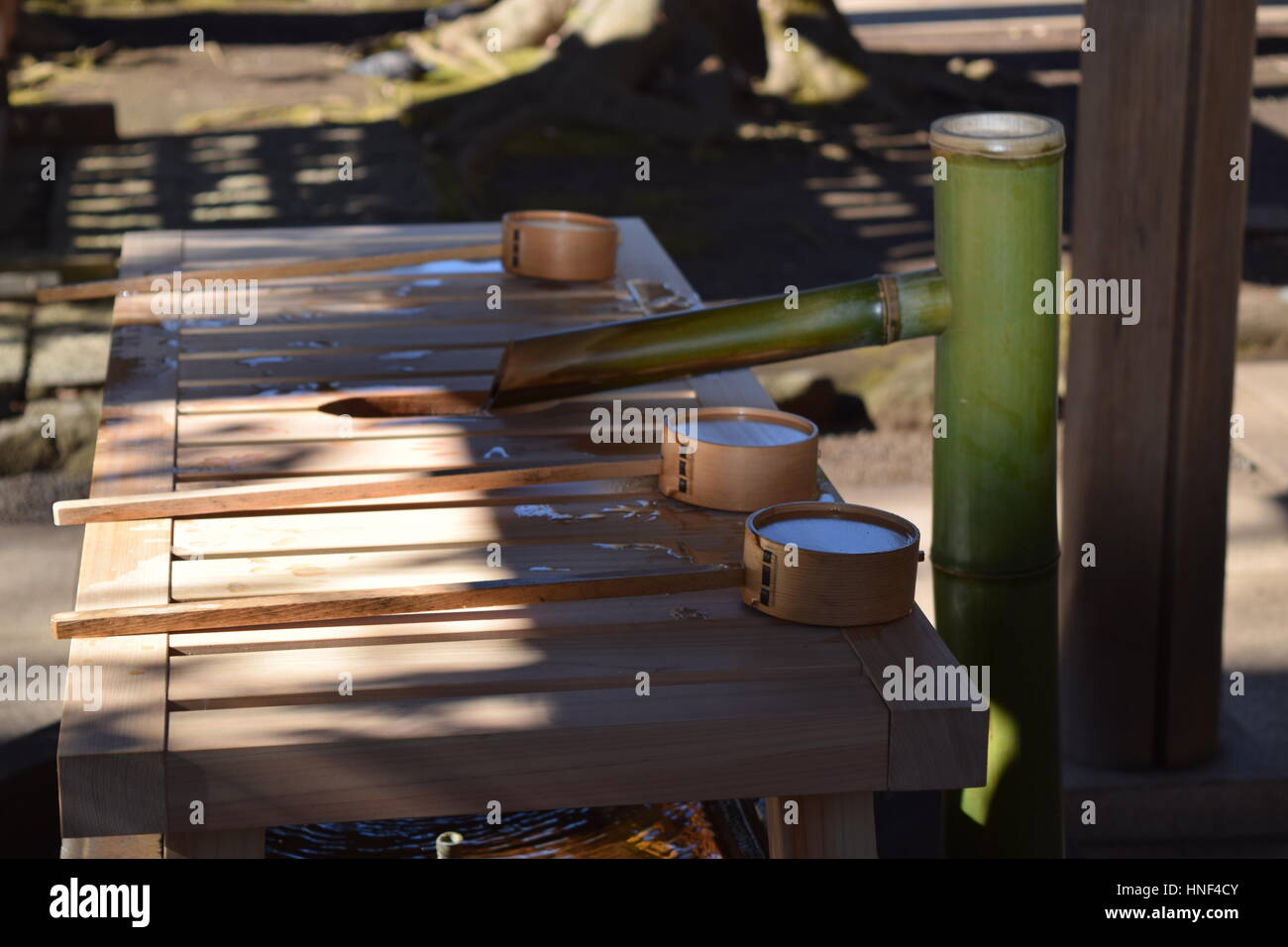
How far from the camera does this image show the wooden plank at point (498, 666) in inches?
52.9

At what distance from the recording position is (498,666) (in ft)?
4.56

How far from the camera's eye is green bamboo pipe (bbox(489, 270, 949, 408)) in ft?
5.86

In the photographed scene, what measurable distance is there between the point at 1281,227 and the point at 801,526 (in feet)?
22.7

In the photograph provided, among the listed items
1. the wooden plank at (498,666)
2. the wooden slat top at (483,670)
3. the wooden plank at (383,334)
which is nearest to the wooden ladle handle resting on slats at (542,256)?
the wooden plank at (383,334)

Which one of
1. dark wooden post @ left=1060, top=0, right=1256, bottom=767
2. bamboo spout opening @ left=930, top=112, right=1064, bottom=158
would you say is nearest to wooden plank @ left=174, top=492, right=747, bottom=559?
bamboo spout opening @ left=930, top=112, right=1064, bottom=158

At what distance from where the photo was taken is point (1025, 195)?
1.73 m

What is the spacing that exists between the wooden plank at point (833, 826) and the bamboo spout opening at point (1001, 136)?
Answer: 0.77m

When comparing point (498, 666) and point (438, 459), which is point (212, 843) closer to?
point (498, 666)

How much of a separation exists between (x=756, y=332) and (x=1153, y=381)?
4.17 ft

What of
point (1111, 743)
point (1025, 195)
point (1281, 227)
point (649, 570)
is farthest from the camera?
point (1281, 227)

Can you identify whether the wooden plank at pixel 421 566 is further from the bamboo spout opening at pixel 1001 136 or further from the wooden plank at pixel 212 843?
the bamboo spout opening at pixel 1001 136

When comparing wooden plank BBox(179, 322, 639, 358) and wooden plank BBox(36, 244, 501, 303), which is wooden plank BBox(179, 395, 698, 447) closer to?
wooden plank BBox(179, 322, 639, 358)

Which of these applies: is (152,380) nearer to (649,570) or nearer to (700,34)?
(649,570)
